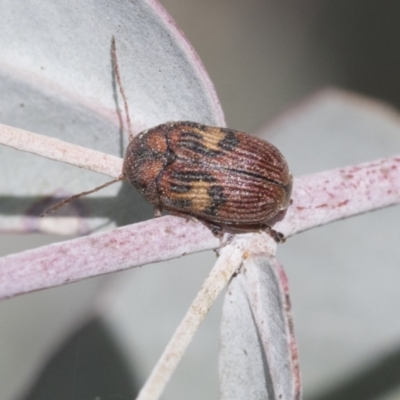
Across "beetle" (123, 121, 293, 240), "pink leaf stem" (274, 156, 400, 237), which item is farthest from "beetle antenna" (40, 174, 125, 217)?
"pink leaf stem" (274, 156, 400, 237)

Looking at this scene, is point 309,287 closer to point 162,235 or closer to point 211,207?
point 211,207

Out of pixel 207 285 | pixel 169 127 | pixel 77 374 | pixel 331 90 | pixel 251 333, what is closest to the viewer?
pixel 207 285

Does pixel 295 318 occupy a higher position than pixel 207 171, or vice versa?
pixel 207 171

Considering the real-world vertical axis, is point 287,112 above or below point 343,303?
above

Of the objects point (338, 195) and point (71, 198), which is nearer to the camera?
point (338, 195)

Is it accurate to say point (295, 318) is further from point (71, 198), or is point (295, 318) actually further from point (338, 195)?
point (71, 198)

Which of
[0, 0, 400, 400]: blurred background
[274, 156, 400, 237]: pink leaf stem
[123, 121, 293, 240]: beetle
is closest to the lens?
[274, 156, 400, 237]: pink leaf stem

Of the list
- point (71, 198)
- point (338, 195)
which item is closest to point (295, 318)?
point (338, 195)

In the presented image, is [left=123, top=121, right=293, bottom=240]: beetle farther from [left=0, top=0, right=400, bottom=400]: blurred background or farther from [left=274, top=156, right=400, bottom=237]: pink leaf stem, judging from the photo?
[left=0, top=0, right=400, bottom=400]: blurred background

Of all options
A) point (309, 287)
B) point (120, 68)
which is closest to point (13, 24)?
point (120, 68)
